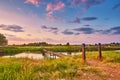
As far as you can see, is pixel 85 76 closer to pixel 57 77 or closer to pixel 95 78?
pixel 95 78

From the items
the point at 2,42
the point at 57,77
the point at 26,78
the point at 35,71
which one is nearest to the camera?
the point at 26,78

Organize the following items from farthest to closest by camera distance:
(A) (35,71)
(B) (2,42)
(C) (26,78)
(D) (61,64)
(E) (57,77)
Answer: (B) (2,42) → (D) (61,64) → (A) (35,71) → (E) (57,77) → (C) (26,78)

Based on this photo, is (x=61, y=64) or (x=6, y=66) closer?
(x=6, y=66)

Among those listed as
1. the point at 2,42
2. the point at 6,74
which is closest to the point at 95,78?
the point at 6,74

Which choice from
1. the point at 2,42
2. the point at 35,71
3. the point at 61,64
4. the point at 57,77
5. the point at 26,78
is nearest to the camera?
the point at 26,78

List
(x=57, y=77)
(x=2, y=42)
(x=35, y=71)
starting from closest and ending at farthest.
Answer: (x=57, y=77), (x=35, y=71), (x=2, y=42)

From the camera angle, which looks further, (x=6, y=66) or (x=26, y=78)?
(x=6, y=66)

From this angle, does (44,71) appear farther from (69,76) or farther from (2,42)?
(2,42)

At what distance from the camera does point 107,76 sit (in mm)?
12383

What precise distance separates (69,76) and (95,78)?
4.34 feet

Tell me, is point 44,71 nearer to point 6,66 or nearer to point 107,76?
point 6,66

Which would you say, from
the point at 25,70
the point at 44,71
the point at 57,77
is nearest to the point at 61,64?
the point at 44,71

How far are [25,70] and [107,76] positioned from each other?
4.48 meters

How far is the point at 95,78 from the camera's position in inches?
459
